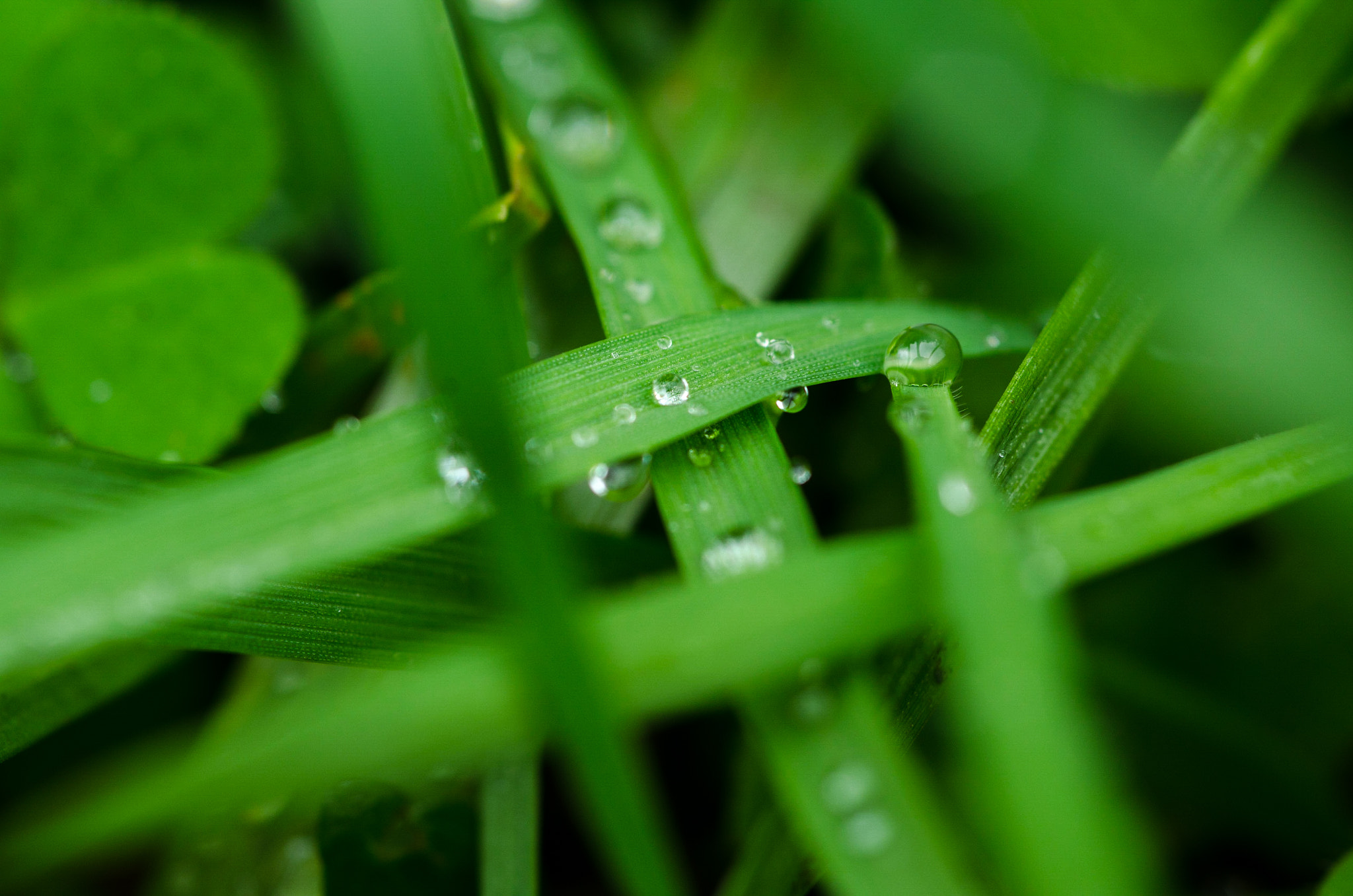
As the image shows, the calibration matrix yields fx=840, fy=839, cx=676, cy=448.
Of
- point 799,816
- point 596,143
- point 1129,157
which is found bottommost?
point 799,816

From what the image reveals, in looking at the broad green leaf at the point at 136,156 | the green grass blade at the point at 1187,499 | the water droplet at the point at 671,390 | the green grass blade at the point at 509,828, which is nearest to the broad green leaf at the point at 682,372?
the water droplet at the point at 671,390

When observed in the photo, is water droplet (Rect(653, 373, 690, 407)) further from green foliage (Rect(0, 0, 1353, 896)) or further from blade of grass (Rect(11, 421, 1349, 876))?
blade of grass (Rect(11, 421, 1349, 876))

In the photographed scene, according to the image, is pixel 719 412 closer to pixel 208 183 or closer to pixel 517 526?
pixel 517 526

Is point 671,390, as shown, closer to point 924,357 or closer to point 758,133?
point 924,357

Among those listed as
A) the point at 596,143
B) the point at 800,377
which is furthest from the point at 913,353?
the point at 596,143

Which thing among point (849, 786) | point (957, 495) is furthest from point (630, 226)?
point (849, 786)

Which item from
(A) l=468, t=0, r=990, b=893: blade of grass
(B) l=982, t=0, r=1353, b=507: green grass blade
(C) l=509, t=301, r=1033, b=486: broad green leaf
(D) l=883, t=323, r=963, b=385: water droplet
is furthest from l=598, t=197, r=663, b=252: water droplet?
(B) l=982, t=0, r=1353, b=507: green grass blade

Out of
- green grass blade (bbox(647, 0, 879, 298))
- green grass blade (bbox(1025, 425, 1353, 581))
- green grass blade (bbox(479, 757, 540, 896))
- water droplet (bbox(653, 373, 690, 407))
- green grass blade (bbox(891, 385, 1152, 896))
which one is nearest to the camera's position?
green grass blade (bbox(891, 385, 1152, 896))
